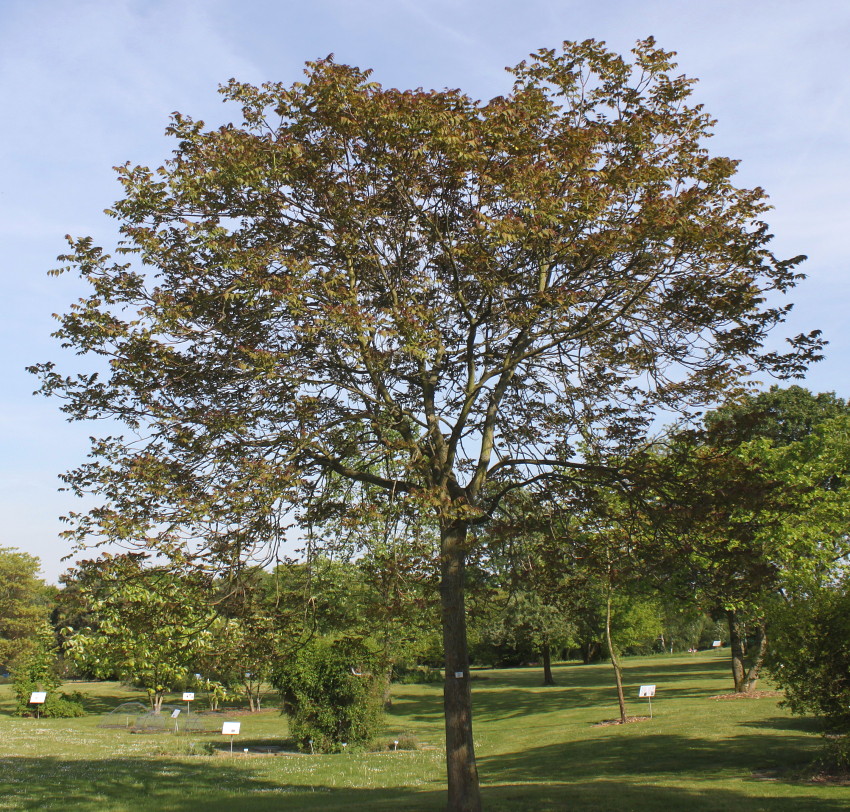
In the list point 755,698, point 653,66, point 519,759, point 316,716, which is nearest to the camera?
point 653,66

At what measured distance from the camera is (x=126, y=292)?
A: 992 centimetres

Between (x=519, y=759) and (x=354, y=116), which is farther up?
(x=354, y=116)

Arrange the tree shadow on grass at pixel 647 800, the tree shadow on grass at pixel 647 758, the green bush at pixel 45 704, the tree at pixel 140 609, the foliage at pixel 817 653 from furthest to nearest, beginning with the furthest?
the green bush at pixel 45 704, the tree shadow on grass at pixel 647 758, the foliage at pixel 817 653, the tree shadow on grass at pixel 647 800, the tree at pixel 140 609

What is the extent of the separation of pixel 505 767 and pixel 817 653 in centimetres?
924

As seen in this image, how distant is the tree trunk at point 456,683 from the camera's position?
9.92m

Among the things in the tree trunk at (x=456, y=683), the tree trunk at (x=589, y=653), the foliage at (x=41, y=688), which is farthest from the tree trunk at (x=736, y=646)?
the foliage at (x=41, y=688)

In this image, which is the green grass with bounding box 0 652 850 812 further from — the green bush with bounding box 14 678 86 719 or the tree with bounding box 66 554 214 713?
the green bush with bounding box 14 678 86 719

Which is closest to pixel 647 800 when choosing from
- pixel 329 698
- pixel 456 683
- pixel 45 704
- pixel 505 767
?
pixel 456 683

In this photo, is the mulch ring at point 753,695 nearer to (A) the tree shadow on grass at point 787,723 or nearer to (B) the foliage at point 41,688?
(A) the tree shadow on grass at point 787,723

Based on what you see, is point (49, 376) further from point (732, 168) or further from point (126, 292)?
point (732, 168)

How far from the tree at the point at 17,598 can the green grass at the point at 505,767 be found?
27.3 metres

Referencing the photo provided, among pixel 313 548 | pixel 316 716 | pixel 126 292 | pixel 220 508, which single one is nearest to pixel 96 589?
pixel 220 508

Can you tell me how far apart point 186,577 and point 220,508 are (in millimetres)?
1270

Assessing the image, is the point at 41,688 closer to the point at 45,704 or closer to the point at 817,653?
the point at 45,704
